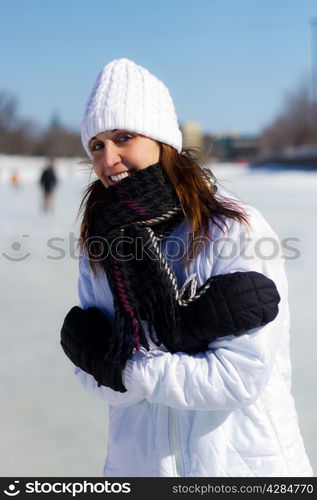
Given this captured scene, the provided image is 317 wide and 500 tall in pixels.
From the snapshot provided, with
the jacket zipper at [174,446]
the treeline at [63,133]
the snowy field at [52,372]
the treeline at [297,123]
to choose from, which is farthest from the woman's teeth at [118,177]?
the treeline at [297,123]

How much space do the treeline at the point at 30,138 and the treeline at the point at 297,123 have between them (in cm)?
2696

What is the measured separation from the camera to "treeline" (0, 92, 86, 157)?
63812mm

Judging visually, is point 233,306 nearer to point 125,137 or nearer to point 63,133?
point 125,137

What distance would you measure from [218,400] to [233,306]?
208mm

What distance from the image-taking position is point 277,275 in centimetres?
131

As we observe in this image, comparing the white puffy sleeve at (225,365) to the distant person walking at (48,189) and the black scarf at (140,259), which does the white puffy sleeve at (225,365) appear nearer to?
the black scarf at (140,259)

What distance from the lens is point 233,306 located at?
4.01 ft

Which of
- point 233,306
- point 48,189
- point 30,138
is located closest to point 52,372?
point 233,306

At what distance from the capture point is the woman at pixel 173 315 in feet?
4.13

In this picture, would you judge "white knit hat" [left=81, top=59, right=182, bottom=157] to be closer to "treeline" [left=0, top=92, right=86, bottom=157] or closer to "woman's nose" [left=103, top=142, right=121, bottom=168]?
"woman's nose" [left=103, top=142, right=121, bottom=168]

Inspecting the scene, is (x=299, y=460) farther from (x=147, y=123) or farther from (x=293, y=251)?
(x=293, y=251)

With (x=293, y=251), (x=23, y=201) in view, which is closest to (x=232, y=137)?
(x=23, y=201)

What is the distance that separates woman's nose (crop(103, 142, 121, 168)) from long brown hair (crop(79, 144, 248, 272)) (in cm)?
10
